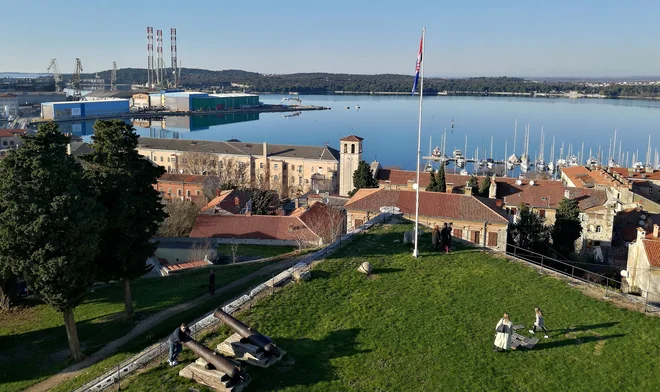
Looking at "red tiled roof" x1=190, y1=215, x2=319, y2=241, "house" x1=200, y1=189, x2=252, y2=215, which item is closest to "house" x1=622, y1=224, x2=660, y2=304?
"red tiled roof" x1=190, y1=215, x2=319, y2=241

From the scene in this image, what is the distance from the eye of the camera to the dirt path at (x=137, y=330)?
13.4m

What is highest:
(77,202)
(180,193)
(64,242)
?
(77,202)

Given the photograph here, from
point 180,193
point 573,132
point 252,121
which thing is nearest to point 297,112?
point 252,121

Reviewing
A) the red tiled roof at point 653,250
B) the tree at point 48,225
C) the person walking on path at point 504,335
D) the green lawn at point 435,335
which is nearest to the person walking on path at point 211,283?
the green lawn at point 435,335

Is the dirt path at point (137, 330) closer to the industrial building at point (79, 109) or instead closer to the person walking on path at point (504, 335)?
the person walking on path at point (504, 335)

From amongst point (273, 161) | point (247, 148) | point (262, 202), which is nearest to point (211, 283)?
point (262, 202)

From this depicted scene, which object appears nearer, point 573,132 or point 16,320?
point 16,320

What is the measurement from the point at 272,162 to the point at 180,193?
2037 centimetres

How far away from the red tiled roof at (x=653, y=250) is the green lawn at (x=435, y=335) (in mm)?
7097

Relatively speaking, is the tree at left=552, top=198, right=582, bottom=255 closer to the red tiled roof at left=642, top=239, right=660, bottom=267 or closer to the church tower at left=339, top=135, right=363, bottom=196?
the red tiled roof at left=642, top=239, right=660, bottom=267

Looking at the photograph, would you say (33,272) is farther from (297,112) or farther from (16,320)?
(297,112)

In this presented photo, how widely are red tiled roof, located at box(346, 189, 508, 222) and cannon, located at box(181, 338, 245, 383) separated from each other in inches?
816

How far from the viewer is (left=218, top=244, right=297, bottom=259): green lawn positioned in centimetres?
2922

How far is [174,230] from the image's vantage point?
3469cm
